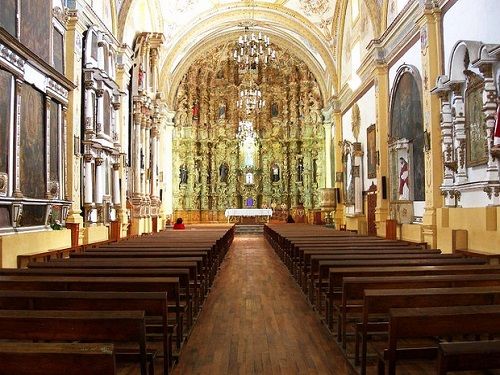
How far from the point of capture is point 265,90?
31.6 m

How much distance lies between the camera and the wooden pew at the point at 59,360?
7.34ft

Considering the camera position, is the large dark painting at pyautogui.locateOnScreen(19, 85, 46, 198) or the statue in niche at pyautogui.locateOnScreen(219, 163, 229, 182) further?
the statue in niche at pyautogui.locateOnScreen(219, 163, 229, 182)

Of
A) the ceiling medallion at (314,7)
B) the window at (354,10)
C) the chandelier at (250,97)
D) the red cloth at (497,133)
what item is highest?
the ceiling medallion at (314,7)

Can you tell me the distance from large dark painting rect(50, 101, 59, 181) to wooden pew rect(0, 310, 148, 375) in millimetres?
8081

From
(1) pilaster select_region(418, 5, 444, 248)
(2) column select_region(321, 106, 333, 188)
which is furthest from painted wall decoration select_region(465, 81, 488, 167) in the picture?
(2) column select_region(321, 106, 333, 188)

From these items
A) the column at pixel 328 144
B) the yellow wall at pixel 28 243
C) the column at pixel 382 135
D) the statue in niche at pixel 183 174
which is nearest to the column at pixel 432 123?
the column at pixel 382 135

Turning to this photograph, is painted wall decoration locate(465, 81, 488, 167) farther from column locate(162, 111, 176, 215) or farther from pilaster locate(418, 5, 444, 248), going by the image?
column locate(162, 111, 176, 215)

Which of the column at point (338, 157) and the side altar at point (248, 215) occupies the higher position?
the column at point (338, 157)

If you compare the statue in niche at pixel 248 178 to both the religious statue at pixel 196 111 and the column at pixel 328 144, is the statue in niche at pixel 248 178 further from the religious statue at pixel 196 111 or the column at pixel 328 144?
the religious statue at pixel 196 111

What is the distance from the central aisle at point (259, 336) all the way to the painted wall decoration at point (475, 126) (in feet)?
13.6

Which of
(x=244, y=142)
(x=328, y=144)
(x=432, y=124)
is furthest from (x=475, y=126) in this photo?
(x=244, y=142)

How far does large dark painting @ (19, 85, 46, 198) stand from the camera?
9.48 m

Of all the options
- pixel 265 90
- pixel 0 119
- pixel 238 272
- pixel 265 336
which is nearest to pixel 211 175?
pixel 265 90

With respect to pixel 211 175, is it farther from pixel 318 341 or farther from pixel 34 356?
pixel 34 356
